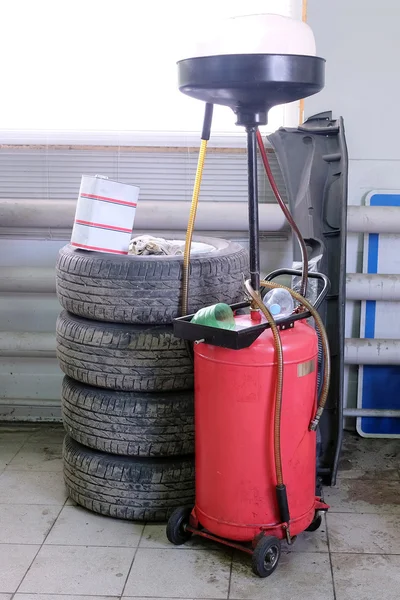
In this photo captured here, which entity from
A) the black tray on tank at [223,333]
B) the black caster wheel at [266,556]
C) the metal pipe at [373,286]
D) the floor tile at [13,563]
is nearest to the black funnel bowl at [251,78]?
the black tray on tank at [223,333]

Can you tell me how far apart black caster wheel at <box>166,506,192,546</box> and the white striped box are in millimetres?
875

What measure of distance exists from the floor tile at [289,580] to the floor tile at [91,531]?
1.24 ft

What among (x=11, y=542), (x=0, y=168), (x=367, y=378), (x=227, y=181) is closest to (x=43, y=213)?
(x=0, y=168)

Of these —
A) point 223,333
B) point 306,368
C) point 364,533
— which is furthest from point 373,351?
point 223,333

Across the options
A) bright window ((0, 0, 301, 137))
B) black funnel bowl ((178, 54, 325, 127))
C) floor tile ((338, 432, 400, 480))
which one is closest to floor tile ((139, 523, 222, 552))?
floor tile ((338, 432, 400, 480))

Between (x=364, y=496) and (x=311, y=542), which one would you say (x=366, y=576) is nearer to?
(x=311, y=542)

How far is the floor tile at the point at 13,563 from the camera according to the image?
2217mm

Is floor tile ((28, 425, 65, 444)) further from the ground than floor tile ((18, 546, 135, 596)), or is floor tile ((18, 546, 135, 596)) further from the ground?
floor tile ((18, 546, 135, 596))

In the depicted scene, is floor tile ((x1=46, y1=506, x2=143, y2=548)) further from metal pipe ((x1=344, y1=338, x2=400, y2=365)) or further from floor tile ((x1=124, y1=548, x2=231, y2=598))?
metal pipe ((x1=344, y1=338, x2=400, y2=365))

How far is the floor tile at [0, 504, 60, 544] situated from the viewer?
8.10ft

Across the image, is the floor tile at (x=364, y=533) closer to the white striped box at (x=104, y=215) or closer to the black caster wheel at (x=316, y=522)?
the black caster wheel at (x=316, y=522)

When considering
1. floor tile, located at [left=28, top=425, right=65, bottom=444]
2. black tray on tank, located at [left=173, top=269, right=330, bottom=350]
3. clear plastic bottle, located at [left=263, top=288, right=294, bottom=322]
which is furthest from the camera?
floor tile, located at [left=28, top=425, right=65, bottom=444]

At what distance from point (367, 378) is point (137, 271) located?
1.35 meters

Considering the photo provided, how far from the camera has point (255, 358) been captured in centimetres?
216
